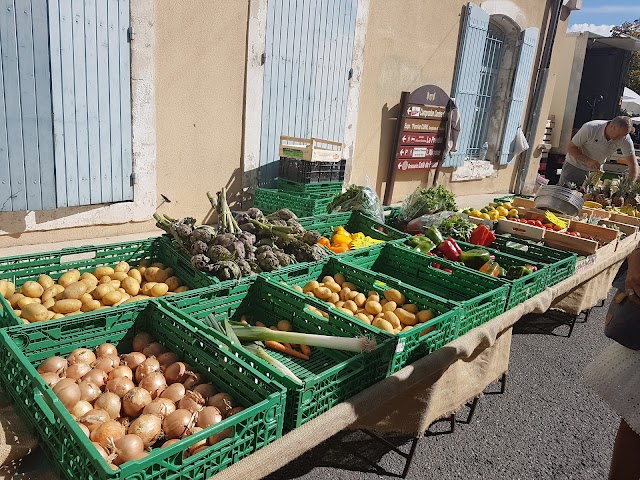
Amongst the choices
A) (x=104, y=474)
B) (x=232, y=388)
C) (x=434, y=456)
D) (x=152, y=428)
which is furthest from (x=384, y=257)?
(x=104, y=474)

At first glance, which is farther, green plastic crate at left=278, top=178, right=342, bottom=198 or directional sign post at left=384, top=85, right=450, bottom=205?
directional sign post at left=384, top=85, right=450, bottom=205

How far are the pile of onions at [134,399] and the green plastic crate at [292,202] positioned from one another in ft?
10.4

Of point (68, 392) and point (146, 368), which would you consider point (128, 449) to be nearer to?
point (68, 392)

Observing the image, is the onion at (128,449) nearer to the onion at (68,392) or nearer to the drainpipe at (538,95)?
the onion at (68,392)

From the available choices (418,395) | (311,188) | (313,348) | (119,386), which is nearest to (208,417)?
(119,386)

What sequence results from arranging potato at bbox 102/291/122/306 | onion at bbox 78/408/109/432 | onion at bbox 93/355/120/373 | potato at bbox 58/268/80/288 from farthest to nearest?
potato at bbox 58/268/80/288, potato at bbox 102/291/122/306, onion at bbox 93/355/120/373, onion at bbox 78/408/109/432

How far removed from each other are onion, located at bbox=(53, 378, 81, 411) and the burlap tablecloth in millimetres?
159

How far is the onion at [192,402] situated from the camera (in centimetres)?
192

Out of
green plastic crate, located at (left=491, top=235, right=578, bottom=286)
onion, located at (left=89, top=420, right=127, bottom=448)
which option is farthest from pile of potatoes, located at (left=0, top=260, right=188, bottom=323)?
green plastic crate, located at (left=491, top=235, right=578, bottom=286)

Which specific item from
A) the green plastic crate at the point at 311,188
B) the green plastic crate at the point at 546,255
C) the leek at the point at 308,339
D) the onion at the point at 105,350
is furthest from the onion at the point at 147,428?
the green plastic crate at the point at 311,188

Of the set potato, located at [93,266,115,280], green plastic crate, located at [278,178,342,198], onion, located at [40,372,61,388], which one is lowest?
onion, located at [40,372,61,388]

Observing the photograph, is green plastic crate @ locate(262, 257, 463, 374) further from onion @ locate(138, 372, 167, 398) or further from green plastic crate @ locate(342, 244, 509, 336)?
→ onion @ locate(138, 372, 167, 398)

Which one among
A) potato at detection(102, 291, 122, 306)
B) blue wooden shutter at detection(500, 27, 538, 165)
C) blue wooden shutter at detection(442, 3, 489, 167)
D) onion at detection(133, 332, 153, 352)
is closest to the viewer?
onion at detection(133, 332, 153, 352)

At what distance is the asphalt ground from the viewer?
2959mm
